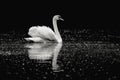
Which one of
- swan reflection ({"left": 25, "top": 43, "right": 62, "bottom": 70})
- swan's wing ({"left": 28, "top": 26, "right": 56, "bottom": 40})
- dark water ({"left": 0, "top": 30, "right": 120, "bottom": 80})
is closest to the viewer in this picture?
dark water ({"left": 0, "top": 30, "right": 120, "bottom": 80})

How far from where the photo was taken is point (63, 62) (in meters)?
13.6

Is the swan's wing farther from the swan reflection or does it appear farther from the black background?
the black background

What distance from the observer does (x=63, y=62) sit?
13633 millimetres

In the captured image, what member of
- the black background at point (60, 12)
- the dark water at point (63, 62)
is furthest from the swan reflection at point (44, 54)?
the black background at point (60, 12)

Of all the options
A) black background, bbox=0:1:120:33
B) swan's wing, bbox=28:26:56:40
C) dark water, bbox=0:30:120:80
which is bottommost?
dark water, bbox=0:30:120:80

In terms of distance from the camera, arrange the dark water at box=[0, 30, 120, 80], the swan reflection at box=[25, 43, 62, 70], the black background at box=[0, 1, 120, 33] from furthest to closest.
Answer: the black background at box=[0, 1, 120, 33], the swan reflection at box=[25, 43, 62, 70], the dark water at box=[0, 30, 120, 80]

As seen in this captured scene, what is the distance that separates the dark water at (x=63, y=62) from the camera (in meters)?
11.6

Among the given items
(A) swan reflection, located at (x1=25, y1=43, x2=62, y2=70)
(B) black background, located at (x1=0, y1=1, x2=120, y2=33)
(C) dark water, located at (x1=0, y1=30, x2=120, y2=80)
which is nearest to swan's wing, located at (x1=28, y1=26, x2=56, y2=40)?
(C) dark water, located at (x1=0, y1=30, x2=120, y2=80)

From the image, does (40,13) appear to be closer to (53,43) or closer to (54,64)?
(53,43)

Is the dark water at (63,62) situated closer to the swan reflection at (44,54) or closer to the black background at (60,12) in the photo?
the swan reflection at (44,54)

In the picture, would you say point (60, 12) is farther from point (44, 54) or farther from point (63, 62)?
point (63, 62)

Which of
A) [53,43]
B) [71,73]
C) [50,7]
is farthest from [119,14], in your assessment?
[71,73]

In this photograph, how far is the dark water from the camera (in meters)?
11.6

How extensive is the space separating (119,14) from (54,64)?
2181 centimetres
